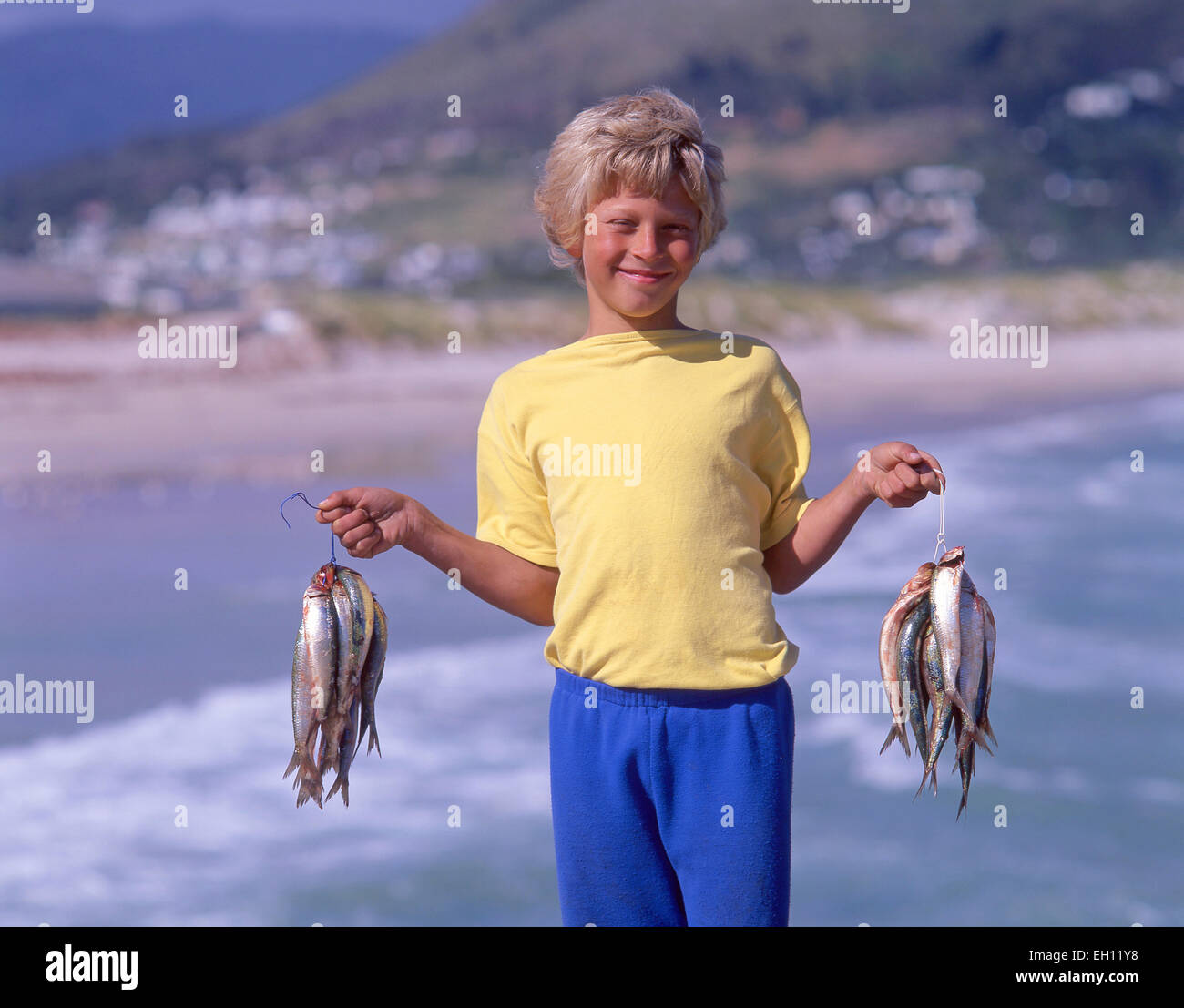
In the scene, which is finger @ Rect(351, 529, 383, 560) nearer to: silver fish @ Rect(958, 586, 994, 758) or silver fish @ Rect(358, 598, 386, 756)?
silver fish @ Rect(358, 598, 386, 756)

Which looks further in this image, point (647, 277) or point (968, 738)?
point (968, 738)

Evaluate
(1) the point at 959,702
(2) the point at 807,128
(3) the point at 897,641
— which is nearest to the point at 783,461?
(3) the point at 897,641

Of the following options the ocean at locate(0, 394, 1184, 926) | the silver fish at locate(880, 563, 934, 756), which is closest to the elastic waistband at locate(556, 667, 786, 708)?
the silver fish at locate(880, 563, 934, 756)

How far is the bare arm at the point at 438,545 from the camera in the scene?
68.7 inches

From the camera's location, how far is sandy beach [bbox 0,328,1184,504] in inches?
522

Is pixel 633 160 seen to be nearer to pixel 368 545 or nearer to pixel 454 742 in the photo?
pixel 368 545

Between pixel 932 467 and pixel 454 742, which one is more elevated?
pixel 932 467

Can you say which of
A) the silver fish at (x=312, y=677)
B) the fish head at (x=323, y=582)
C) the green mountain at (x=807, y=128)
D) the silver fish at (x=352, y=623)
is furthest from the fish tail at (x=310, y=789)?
the green mountain at (x=807, y=128)

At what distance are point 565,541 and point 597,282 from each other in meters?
0.36

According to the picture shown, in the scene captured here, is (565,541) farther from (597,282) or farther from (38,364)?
(38,364)

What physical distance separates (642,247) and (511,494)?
0.40 metres

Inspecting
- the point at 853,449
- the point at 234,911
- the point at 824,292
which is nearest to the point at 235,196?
the point at 824,292

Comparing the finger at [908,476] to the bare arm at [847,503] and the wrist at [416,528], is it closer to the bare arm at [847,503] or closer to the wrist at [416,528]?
the bare arm at [847,503]

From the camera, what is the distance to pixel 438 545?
1.82m
